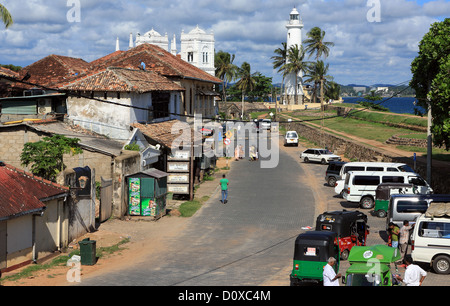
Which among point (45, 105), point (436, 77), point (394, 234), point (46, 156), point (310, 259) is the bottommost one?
point (394, 234)

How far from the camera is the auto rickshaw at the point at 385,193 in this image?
27.3 m

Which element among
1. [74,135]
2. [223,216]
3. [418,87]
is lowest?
[223,216]

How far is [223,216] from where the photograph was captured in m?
28.1

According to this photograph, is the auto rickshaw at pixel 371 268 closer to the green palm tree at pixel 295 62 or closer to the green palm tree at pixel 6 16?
the green palm tree at pixel 6 16

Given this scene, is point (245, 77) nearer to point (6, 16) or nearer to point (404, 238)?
point (6, 16)

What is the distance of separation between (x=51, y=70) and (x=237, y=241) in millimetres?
26907

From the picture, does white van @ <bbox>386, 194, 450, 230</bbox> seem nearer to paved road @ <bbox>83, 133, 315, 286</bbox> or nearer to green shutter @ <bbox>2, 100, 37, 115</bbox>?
paved road @ <bbox>83, 133, 315, 286</bbox>

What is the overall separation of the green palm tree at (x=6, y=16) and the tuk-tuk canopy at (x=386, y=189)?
66.0ft

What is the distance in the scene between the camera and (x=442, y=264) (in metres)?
17.0

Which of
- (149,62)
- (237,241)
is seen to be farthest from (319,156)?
(237,241)

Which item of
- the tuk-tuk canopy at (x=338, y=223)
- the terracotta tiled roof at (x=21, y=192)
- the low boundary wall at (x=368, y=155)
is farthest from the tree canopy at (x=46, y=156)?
the low boundary wall at (x=368, y=155)
